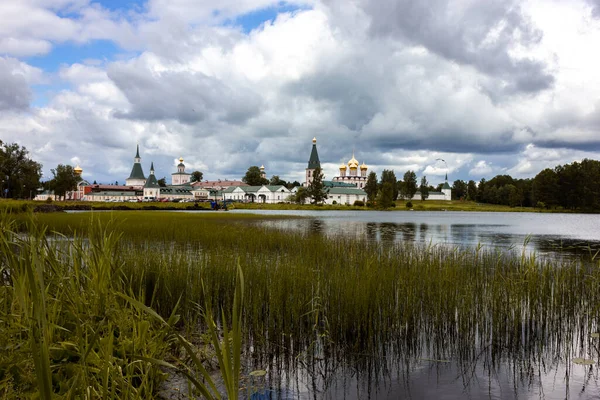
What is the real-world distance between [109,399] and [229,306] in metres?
4.63

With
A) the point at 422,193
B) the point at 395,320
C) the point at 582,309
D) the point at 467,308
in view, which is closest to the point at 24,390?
the point at 395,320

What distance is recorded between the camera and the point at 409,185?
15388 cm

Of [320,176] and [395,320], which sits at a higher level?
[320,176]

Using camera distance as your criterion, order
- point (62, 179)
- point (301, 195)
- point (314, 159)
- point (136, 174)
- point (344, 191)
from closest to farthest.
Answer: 1. point (62, 179)
2. point (301, 195)
3. point (344, 191)
4. point (314, 159)
5. point (136, 174)

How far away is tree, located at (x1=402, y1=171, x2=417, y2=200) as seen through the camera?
154 m

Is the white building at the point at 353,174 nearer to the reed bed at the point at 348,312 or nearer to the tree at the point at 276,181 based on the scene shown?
the tree at the point at 276,181

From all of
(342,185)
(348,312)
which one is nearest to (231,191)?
(342,185)

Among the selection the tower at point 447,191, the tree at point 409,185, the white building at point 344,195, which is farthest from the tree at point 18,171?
the tower at point 447,191

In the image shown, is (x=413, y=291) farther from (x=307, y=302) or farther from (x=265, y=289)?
(x=265, y=289)

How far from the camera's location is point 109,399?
3.05 m

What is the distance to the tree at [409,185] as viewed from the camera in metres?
154

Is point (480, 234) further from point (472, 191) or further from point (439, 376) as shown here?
point (472, 191)

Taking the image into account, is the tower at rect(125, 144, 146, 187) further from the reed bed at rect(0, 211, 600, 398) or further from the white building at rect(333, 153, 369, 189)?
the reed bed at rect(0, 211, 600, 398)

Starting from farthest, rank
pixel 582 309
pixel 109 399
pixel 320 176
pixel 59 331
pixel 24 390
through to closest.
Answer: pixel 320 176 → pixel 582 309 → pixel 59 331 → pixel 24 390 → pixel 109 399
